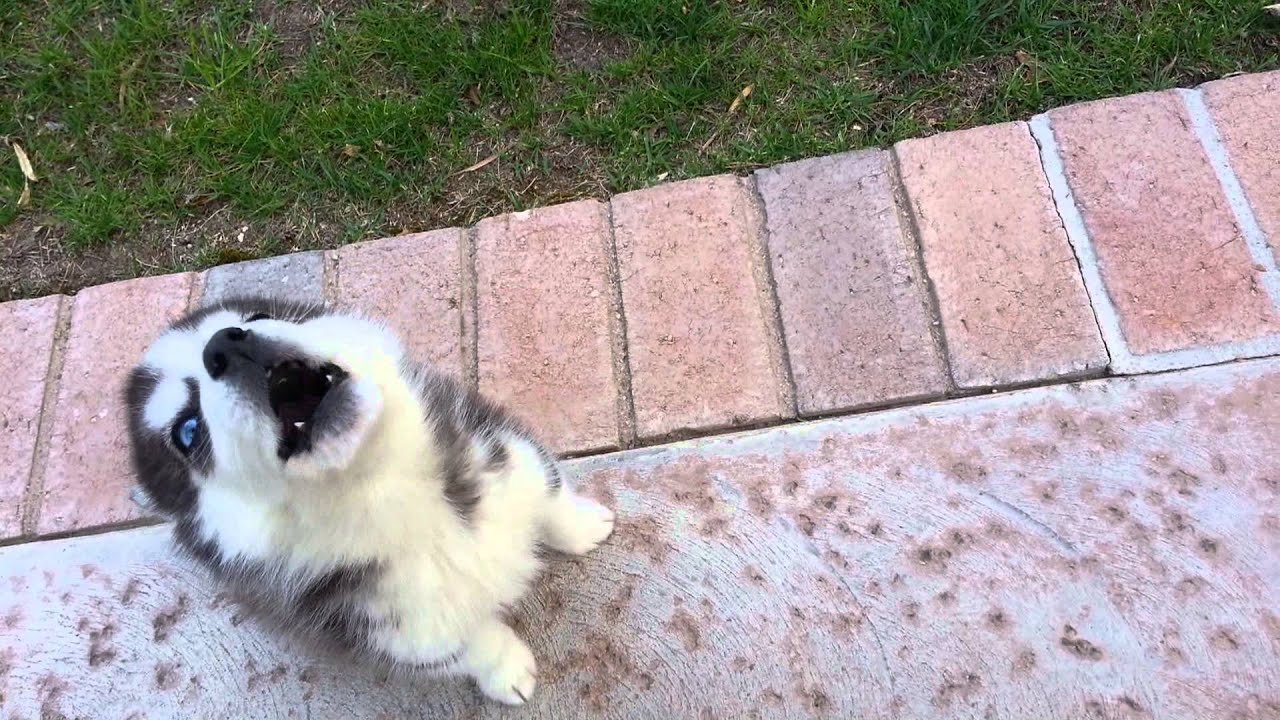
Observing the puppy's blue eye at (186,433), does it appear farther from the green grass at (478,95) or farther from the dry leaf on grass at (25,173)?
the dry leaf on grass at (25,173)

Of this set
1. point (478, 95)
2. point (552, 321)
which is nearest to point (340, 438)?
point (552, 321)

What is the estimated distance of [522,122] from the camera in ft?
8.82

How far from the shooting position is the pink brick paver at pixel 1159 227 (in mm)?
2037

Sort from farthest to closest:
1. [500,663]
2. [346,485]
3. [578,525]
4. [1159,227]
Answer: [1159,227]
[578,525]
[500,663]
[346,485]

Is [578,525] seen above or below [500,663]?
above

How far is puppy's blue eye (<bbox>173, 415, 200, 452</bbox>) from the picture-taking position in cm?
153

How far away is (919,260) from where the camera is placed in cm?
223

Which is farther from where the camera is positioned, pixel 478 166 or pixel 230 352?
pixel 478 166

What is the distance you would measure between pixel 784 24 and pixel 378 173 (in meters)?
1.46

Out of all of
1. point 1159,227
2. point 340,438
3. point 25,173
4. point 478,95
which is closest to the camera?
point 340,438

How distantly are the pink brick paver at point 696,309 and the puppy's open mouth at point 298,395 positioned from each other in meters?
0.91

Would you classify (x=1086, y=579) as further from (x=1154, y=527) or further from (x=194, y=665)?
(x=194, y=665)

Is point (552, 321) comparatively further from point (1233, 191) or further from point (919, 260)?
point (1233, 191)

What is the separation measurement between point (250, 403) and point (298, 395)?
153 mm
